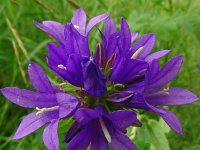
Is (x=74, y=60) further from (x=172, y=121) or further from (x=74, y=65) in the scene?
(x=172, y=121)

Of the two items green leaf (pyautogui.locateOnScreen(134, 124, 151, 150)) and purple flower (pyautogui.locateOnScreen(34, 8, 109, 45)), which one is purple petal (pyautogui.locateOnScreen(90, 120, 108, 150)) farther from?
green leaf (pyautogui.locateOnScreen(134, 124, 151, 150))

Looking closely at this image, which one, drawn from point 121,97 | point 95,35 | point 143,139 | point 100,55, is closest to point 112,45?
point 100,55

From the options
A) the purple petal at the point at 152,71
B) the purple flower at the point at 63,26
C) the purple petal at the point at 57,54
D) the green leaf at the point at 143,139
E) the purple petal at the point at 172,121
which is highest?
the purple flower at the point at 63,26

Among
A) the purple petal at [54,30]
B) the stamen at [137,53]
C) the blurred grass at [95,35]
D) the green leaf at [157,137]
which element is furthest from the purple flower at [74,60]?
the blurred grass at [95,35]

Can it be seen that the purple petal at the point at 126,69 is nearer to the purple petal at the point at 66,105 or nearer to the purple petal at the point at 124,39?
the purple petal at the point at 124,39

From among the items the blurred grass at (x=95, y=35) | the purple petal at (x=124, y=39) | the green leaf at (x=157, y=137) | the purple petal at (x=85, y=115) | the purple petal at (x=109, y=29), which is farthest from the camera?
the blurred grass at (x=95, y=35)

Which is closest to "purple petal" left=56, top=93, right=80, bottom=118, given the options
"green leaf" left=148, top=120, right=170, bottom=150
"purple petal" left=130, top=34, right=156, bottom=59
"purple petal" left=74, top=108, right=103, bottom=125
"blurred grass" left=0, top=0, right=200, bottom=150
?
"purple petal" left=74, top=108, right=103, bottom=125
